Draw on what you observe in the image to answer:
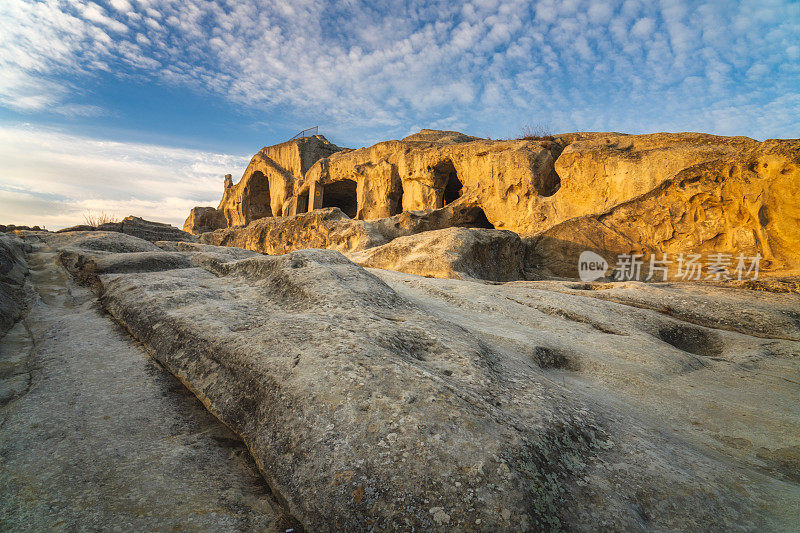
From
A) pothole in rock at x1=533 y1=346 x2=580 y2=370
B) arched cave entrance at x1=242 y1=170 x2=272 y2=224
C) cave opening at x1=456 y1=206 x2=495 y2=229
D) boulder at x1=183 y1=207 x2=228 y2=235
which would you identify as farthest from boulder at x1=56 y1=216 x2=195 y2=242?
pothole in rock at x1=533 y1=346 x2=580 y2=370

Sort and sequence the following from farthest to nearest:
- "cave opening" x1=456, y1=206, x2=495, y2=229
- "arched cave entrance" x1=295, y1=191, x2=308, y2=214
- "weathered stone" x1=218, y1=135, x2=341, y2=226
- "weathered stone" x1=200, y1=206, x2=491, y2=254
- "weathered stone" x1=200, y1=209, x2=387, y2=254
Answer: "weathered stone" x1=218, y1=135, x2=341, y2=226 → "arched cave entrance" x1=295, y1=191, x2=308, y2=214 → "cave opening" x1=456, y1=206, x2=495, y2=229 → "weathered stone" x1=200, y1=206, x2=491, y2=254 → "weathered stone" x1=200, y1=209, x2=387, y2=254

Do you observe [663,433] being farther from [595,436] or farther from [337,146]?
[337,146]

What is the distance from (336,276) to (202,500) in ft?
6.42

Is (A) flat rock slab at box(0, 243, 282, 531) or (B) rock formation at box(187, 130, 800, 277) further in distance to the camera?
(B) rock formation at box(187, 130, 800, 277)

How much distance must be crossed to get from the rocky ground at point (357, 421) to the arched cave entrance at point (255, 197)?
23.0 meters

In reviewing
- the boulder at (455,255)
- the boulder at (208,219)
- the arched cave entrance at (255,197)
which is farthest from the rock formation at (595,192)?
the boulder at (208,219)

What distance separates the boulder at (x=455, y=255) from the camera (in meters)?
7.16

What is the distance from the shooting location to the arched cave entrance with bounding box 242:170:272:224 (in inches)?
971

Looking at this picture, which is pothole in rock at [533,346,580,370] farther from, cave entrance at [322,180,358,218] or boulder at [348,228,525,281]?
cave entrance at [322,180,358,218]

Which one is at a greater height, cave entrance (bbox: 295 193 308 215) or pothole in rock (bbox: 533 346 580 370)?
cave entrance (bbox: 295 193 308 215)

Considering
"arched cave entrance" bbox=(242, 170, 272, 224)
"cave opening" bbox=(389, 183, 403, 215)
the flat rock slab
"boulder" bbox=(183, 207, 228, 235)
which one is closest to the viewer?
the flat rock slab

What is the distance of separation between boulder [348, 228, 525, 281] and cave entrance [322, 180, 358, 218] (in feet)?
37.1

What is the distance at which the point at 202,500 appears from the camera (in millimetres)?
1300

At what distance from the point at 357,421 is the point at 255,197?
2618 cm
